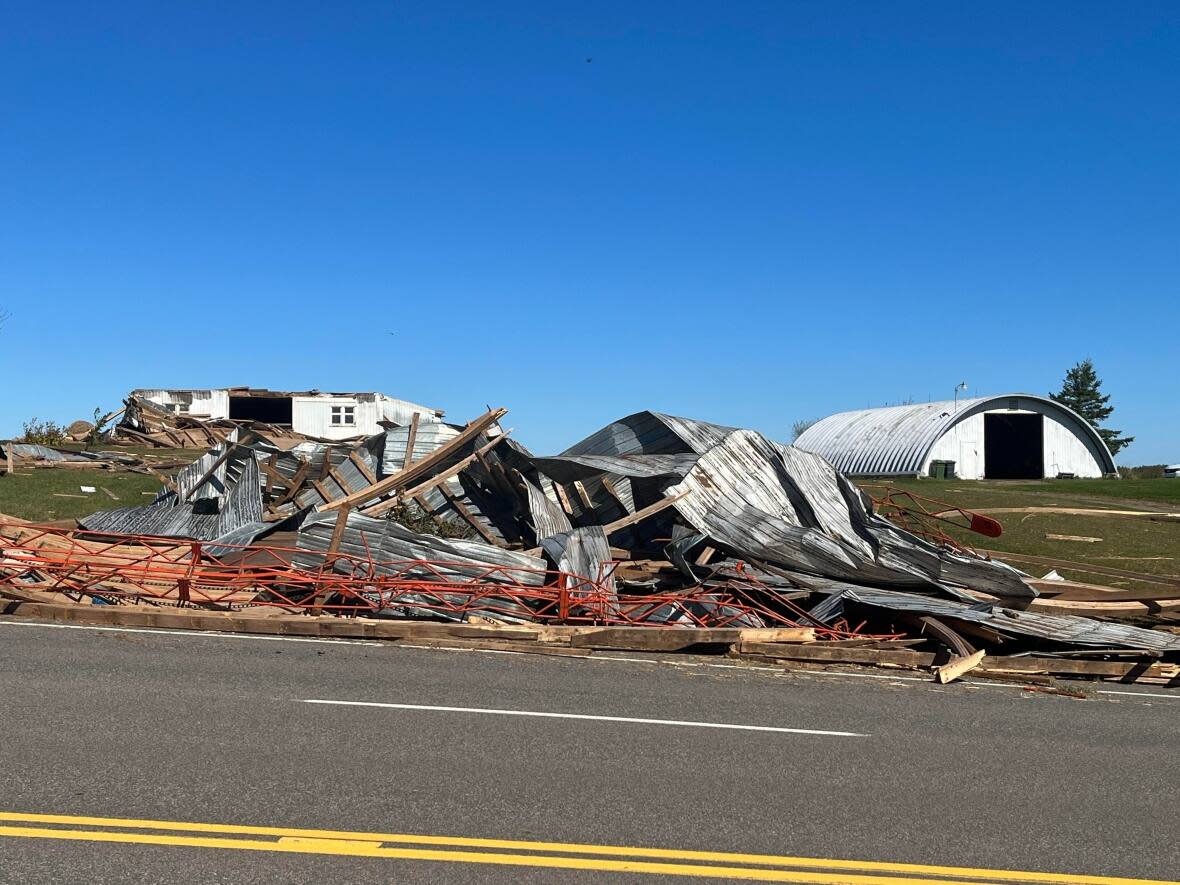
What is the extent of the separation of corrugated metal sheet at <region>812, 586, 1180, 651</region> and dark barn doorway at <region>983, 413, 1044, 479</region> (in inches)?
1686

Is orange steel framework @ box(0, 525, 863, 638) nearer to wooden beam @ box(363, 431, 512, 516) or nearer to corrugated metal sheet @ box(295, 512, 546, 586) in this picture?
corrugated metal sheet @ box(295, 512, 546, 586)

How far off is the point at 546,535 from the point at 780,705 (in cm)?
962

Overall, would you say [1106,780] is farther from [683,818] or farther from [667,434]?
[667,434]

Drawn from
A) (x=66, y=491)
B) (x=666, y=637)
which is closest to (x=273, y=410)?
(x=66, y=491)

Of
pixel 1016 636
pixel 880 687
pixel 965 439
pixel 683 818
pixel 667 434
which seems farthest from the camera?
pixel 965 439

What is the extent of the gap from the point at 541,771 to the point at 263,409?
57.0 metres

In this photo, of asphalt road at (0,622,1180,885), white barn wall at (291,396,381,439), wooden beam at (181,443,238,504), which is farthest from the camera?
white barn wall at (291,396,381,439)

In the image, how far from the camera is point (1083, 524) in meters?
27.1

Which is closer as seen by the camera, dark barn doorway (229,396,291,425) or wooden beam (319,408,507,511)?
wooden beam (319,408,507,511)

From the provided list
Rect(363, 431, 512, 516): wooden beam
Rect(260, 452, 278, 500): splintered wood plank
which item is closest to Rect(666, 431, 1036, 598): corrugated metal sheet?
Rect(363, 431, 512, 516): wooden beam

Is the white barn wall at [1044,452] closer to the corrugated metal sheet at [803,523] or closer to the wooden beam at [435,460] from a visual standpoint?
the corrugated metal sheet at [803,523]

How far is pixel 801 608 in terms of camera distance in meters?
14.1

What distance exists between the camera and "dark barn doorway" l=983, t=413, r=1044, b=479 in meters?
53.5

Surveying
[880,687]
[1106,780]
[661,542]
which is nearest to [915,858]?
[1106,780]
